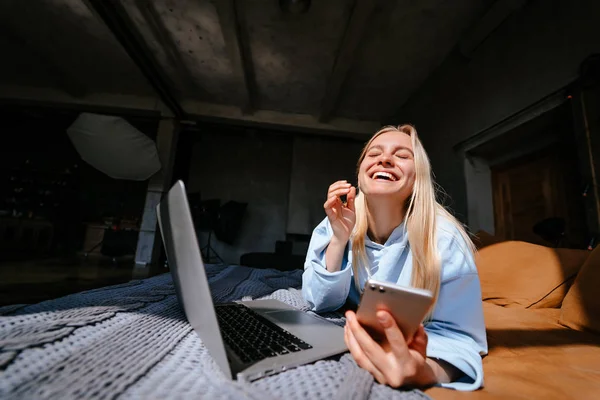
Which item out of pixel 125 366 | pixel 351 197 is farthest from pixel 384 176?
pixel 125 366

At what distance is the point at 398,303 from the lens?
380 mm

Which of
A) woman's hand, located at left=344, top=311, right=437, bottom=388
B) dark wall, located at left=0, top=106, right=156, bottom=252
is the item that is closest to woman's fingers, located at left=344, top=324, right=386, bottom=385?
woman's hand, located at left=344, top=311, right=437, bottom=388

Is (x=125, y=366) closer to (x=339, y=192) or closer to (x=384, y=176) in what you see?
(x=339, y=192)

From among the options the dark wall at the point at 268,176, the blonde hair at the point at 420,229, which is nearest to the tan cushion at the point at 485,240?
the blonde hair at the point at 420,229

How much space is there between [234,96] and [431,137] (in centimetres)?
298

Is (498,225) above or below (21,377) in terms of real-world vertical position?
above

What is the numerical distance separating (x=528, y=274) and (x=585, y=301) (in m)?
0.28

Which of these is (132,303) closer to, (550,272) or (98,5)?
(550,272)

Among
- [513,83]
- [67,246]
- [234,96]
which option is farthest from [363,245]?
[67,246]

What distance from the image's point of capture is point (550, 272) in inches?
43.4

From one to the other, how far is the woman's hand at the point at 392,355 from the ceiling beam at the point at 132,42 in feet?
11.3

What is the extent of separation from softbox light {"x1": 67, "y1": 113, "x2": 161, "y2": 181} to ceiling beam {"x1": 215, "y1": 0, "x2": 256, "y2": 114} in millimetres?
1783

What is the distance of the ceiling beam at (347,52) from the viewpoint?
2389 millimetres

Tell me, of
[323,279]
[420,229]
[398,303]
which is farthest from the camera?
[323,279]
